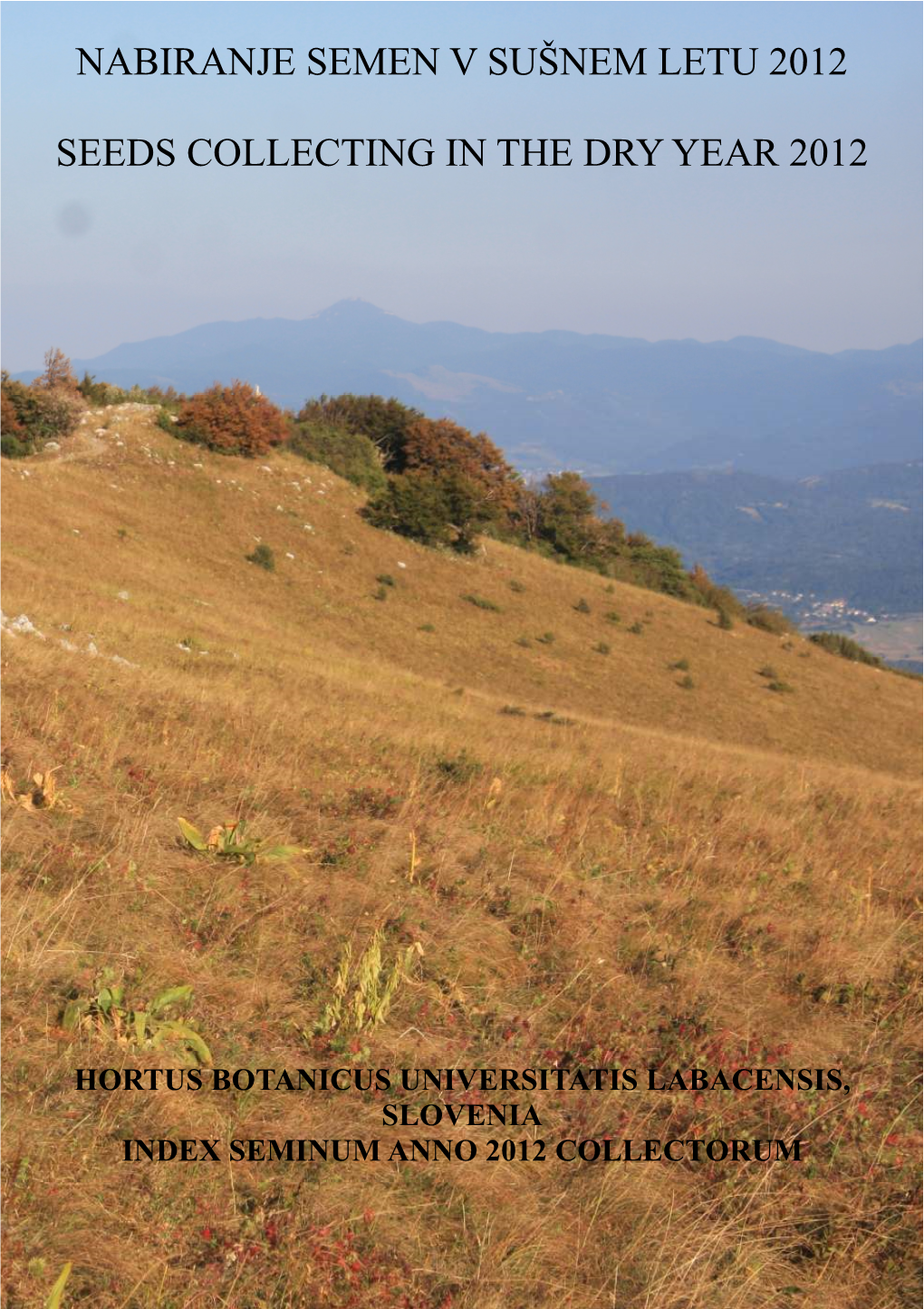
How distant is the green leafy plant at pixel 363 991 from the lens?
388cm

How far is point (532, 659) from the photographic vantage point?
25.9 m

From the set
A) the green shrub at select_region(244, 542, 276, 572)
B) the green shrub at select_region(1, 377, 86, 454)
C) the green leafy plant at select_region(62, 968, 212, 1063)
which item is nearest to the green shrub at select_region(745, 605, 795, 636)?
the green shrub at select_region(244, 542, 276, 572)

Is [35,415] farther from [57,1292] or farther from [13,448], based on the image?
[57,1292]

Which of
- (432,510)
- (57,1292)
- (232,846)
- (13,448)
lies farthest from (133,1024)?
(13,448)

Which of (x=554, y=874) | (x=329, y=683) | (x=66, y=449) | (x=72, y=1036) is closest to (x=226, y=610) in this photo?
(x=329, y=683)

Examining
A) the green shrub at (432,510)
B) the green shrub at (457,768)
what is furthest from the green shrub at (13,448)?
the green shrub at (457,768)

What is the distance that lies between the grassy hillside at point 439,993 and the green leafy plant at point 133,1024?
0.7 inches

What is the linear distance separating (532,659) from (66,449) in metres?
19.7

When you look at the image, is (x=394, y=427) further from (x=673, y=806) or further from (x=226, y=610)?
(x=673, y=806)

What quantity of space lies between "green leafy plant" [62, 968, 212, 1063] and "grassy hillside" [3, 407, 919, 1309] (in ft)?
0.06

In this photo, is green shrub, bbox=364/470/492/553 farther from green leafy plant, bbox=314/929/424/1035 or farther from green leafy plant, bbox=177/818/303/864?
green leafy plant, bbox=314/929/424/1035

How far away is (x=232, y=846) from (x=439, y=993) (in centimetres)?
152

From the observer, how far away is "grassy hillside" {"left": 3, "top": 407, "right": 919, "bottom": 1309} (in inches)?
113

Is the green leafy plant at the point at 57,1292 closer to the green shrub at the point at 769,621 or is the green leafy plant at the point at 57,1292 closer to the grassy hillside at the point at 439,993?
the grassy hillside at the point at 439,993
